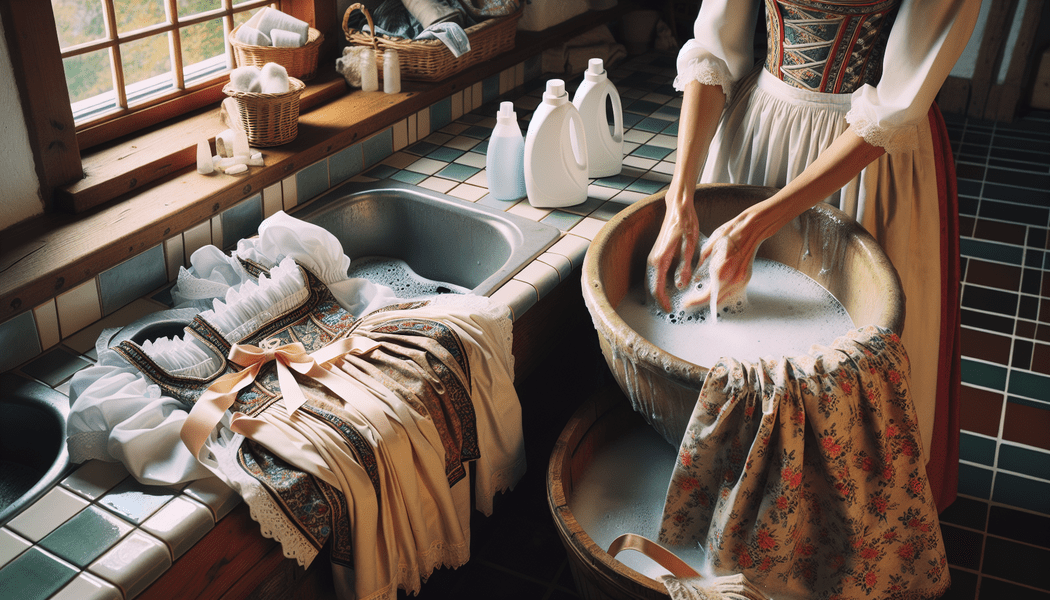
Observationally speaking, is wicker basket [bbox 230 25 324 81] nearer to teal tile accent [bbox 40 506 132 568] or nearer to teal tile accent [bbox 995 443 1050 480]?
teal tile accent [bbox 40 506 132 568]

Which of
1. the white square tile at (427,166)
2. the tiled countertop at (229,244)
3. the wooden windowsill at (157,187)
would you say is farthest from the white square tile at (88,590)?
the white square tile at (427,166)

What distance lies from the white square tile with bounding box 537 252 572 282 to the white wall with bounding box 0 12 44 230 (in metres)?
0.99

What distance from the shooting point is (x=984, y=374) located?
8.45ft

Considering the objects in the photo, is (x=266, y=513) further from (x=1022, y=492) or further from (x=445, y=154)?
(x=1022, y=492)

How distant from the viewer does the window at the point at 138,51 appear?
182cm

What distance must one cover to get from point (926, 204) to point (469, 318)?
922 millimetres

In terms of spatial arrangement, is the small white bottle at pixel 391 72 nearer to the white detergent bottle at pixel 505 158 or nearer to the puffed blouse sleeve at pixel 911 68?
the white detergent bottle at pixel 505 158

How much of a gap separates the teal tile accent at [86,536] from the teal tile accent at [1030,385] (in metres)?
2.43

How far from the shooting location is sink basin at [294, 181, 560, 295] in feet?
6.26

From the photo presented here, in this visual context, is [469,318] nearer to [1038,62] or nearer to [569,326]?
[569,326]

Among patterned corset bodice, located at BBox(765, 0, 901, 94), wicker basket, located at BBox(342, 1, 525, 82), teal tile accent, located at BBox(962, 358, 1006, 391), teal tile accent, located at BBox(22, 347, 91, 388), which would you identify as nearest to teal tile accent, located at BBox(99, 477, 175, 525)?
teal tile accent, located at BBox(22, 347, 91, 388)

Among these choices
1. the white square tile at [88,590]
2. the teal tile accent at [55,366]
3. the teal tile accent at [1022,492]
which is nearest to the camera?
the white square tile at [88,590]

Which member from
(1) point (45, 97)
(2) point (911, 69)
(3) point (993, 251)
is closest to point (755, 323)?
(2) point (911, 69)

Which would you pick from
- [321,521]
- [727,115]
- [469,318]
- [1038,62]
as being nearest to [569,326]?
[469,318]
